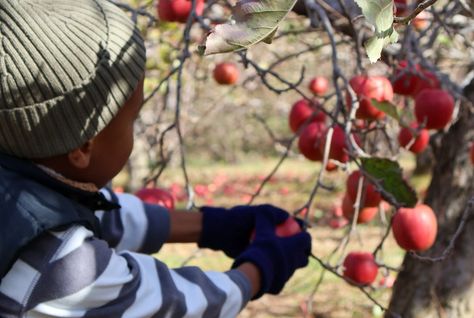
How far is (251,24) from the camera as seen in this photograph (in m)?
0.80

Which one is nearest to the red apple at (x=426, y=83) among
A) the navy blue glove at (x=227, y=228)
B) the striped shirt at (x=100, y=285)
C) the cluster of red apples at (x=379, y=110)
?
the cluster of red apples at (x=379, y=110)

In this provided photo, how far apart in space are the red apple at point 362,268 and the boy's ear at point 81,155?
78cm

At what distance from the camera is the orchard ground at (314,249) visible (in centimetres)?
367

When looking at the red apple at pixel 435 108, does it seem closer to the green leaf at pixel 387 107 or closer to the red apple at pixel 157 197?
the green leaf at pixel 387 107

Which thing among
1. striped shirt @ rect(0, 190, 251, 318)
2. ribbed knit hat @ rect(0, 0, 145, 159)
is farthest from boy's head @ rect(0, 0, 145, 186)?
striped shirt @ rect(0, 190, 251, 318)

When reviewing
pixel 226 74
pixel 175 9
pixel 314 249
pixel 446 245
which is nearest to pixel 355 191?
pixel 446 245

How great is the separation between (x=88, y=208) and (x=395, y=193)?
64 centimetres

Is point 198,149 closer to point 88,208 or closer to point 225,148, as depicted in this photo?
point 225,148

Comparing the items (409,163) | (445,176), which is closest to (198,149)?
(409,163)

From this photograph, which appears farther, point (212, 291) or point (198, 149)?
point (198, 149)

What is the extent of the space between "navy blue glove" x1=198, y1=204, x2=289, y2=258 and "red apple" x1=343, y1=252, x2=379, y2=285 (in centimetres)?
30

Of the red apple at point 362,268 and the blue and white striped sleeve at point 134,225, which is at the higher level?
the blue and white striped sleeve at point 134,225

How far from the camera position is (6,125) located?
127 centimetres

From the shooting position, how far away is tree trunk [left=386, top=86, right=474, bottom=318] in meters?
2.16
